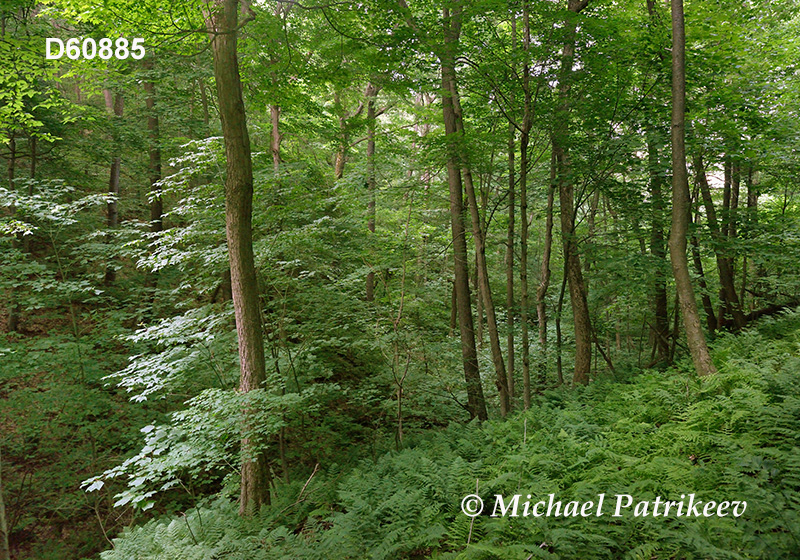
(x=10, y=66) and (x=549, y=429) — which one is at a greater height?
(x=10, y=66)

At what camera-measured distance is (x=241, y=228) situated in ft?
18.7

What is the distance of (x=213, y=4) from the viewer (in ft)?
17.9

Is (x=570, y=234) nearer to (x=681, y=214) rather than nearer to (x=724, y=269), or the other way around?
(x=681, y=214)

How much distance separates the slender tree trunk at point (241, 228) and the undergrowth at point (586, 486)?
48cm

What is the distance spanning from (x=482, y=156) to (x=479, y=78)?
1391 mm

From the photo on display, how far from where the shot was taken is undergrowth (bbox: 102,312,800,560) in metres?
3.01

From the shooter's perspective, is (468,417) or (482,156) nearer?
(482,156)

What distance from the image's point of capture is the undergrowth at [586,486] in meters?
3.01

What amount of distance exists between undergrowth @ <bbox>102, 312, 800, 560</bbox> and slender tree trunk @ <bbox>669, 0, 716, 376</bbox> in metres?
0.47

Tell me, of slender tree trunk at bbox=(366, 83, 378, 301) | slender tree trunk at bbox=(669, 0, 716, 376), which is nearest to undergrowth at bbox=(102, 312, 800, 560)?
slender tree trunk at bbox=(669, 0, 716, 376)

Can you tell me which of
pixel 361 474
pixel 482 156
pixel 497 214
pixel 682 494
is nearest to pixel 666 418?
pixel 682 494

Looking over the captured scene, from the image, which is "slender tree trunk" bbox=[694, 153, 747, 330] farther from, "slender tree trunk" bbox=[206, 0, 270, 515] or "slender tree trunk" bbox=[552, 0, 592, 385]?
"slender tree trunk" bbox=[206, 0, 270, 515]

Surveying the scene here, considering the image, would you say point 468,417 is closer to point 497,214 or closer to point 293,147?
point 497,214

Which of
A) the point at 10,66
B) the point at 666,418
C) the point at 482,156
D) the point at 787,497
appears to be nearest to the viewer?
the point at 787,497
